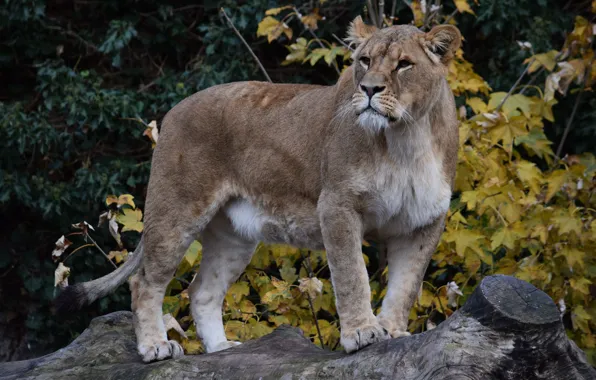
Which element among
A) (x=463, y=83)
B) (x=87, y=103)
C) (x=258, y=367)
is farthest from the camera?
(x=87, y=103)

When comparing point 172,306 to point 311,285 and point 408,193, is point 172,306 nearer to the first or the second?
point 311,285

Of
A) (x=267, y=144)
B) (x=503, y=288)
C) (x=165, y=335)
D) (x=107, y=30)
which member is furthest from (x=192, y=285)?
(x=107, y=30)

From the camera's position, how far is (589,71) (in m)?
6.98

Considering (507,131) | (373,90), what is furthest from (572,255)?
(373,90)

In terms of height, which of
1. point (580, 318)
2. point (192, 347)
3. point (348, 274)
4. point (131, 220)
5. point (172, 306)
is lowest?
point (580, 318)

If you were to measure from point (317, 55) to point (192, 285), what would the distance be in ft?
5.98

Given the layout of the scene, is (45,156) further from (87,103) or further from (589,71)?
(589,71)

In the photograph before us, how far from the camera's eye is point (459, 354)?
13.1 ft

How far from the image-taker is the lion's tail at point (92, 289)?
19.4 ft

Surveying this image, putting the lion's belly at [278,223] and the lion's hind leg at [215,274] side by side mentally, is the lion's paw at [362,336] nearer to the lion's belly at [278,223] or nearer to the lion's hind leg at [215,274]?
the lion's belly at [278,223]

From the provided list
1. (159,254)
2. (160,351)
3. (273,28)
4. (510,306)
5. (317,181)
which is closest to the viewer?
(510,306)

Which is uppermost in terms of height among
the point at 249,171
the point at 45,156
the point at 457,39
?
the point at 457,39

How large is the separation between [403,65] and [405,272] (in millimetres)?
1025

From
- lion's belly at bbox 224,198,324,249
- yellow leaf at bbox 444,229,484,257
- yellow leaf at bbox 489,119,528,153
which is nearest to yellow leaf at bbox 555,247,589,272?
yellow leaf at bbox 444,229,484,257
